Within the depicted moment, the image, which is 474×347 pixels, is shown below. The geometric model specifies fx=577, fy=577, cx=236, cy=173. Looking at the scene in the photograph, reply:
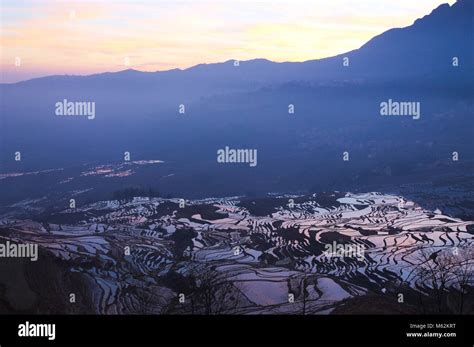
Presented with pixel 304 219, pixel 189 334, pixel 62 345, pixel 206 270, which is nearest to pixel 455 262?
pixel 304 219

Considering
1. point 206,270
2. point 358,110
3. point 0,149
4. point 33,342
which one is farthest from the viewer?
point 358,110

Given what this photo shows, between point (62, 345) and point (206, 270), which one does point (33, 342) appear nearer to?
point (62, 345)

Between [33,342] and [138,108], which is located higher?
[138,108]

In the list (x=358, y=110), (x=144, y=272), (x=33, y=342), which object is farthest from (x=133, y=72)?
(x=33, y=342)

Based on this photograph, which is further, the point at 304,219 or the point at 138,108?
the point at 138,108

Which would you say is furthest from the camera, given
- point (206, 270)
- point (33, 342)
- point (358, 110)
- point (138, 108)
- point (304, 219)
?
point (358, 110)

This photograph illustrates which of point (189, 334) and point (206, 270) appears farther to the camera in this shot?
point (206, 270)

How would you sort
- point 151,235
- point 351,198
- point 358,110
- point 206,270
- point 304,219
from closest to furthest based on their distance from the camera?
point 206,270
point 151,235
point 304,219
point 351,198
point 358,110

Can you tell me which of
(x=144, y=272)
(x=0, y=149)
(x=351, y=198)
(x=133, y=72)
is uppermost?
(x=133, y=72)

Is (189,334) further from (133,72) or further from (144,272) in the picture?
(133,72)
